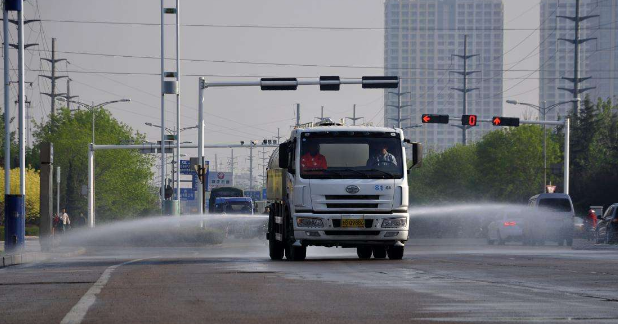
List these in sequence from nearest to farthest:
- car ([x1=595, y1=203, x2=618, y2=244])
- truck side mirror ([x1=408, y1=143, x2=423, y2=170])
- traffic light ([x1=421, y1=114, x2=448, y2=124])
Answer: truck side mirror ([x1=408, y1=143, x2=423, y2=170]), car ([x1=595, y1=203, x2=618, y2=244]), traffic light ([x1=421, y1=114, x2=448, y2=124])

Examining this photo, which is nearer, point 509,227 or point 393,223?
point 393,223

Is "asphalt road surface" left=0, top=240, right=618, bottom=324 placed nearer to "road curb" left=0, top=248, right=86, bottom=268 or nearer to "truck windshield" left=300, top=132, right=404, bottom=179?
"truck windshield" left=300, top=132, right=404, bottom=179

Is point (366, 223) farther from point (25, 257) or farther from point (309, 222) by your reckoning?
point (25, 257)

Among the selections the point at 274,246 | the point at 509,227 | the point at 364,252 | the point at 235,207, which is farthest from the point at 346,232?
the point at 235,207

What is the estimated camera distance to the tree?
4082 inches

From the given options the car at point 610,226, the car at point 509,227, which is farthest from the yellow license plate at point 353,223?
the car at point 509,227

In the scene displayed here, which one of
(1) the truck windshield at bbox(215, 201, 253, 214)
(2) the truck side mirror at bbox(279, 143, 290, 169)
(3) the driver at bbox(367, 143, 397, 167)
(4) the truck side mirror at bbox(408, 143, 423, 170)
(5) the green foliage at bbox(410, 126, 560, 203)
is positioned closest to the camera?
(3) the driver at bbox(367, 143, 397, 167)

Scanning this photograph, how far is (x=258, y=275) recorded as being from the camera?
66.5 feet

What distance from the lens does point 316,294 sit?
15.4m

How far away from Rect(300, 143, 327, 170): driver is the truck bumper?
96 centimetres

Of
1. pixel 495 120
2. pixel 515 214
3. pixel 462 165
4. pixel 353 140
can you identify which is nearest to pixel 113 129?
pixel 462 165

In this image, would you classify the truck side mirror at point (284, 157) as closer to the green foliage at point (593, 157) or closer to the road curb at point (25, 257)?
the road curb at point (25, 257)

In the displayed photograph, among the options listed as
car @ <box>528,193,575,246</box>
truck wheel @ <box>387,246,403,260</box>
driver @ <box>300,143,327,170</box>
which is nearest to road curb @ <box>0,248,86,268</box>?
driver @ <box>300,143,327,170</box>

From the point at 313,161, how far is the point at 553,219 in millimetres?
27505
